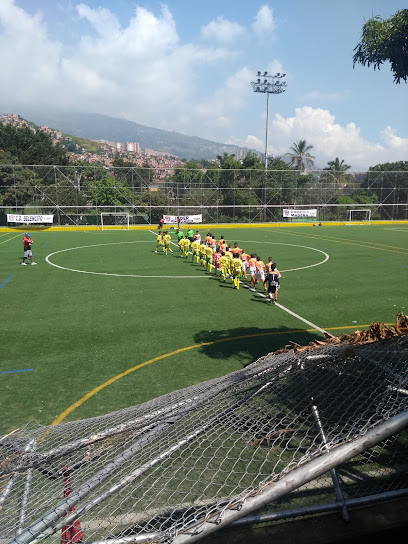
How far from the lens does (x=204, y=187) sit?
46.5 meters

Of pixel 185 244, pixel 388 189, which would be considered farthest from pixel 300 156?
pixel 185 244

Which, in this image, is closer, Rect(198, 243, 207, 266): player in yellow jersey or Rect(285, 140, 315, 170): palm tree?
Rect(198, 243, 207, 266): player in yellow jersey

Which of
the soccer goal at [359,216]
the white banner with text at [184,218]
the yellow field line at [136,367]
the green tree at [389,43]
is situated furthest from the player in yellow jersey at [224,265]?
the soccer goal at [359,216]

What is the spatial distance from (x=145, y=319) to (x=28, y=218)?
3220cm

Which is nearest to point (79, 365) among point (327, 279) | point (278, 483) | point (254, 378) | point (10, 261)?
point (254, 378)

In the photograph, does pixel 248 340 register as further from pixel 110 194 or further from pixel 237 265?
pixel 110 194

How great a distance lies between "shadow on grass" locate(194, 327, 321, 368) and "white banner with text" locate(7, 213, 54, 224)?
33.8 metres

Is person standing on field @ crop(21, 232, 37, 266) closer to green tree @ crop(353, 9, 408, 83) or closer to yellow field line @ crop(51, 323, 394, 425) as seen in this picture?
yellow field line @ crop(51, 323, 394, 425)

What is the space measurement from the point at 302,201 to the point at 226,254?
113 feet

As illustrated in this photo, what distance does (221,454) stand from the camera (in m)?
3.59

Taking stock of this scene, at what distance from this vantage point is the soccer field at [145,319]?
7551 millimetres

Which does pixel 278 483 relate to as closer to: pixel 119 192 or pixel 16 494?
pixel 16 494

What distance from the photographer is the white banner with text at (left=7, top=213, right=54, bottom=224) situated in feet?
128

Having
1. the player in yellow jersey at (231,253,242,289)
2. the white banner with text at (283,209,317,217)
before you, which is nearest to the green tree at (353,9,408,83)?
the player in yellow jersey at (231,253,242,289)
